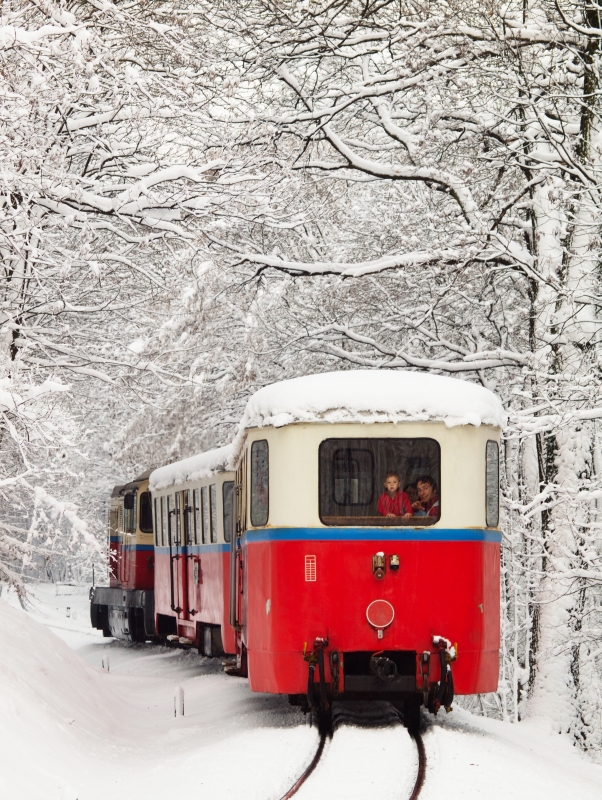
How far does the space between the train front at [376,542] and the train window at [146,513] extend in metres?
12.2

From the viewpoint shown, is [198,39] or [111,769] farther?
[198,39]

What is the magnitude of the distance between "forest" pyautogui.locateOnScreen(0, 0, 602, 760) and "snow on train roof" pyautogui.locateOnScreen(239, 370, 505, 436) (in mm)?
1272

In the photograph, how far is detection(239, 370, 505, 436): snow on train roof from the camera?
365 inches

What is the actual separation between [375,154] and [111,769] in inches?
448

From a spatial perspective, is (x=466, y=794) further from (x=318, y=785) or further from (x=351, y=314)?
(x=351, y=314)

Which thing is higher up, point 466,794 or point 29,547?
point 29,547

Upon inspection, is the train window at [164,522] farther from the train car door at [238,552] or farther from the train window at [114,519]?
the train car door at [238,552]

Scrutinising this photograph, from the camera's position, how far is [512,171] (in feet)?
51.2

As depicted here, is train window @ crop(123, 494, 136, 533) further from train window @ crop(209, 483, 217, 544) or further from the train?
the train

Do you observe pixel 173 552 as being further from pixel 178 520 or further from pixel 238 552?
pixel 238 552

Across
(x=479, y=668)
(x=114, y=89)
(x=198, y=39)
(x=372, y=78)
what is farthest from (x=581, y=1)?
(x=479, y=668)

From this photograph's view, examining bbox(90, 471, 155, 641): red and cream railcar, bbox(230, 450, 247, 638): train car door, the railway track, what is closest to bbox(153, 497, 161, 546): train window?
bbox(90, 471, 155, 641): red and cream railcar

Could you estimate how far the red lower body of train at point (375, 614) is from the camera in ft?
29.6

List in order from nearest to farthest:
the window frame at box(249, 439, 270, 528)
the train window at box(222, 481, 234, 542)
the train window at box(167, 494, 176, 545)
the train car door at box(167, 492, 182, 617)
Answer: the window frame at box(249, 439, 270, 528) → the train window at box(222, 481, 234, 542) → the train car door at box(167, 492, 182, 617) → the train window at box(167, 494, 176, 545)
